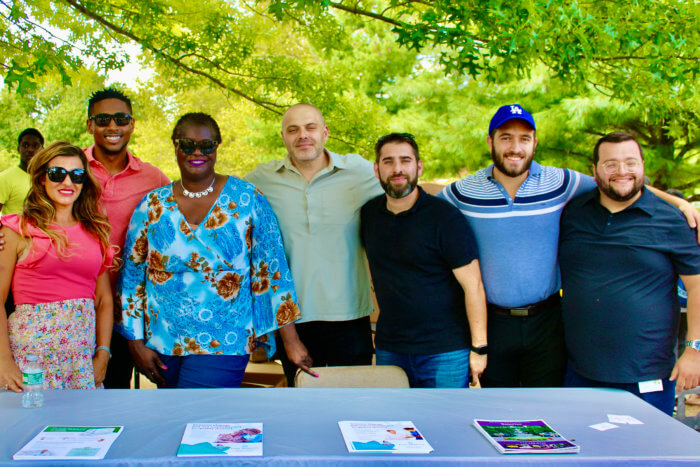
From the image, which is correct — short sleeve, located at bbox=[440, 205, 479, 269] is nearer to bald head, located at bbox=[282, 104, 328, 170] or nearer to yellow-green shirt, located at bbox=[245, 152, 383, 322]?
yellow-green shirt, located at bbox=[245, 152, 383, 322]

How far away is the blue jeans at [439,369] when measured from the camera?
290 centimetres

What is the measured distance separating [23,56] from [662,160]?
A: 7645mm

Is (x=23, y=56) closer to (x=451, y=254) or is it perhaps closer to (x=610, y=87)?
(x=451, y=254)

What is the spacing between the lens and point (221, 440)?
6.29 ft

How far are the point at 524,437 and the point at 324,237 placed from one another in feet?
4.99

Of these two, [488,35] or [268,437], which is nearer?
[268,437]

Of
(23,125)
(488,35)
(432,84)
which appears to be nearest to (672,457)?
(488,35)

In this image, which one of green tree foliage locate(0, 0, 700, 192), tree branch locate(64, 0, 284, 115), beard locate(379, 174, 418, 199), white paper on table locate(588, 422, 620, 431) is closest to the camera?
white paper on table locate(588, 422, 620, 431)

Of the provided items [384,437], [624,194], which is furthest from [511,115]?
[384,437]

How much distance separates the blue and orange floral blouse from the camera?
273 centimetres

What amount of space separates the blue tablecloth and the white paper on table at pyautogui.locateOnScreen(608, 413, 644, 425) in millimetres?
29

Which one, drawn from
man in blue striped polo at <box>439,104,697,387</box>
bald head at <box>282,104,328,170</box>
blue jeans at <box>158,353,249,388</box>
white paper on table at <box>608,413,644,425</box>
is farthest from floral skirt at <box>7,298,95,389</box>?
white paper on table at <box>608,413,644,425</box>

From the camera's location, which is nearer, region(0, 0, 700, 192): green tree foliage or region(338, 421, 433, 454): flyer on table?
region(338, 421, 433, 454): flyer on table

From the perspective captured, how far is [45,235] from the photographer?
2633mm
